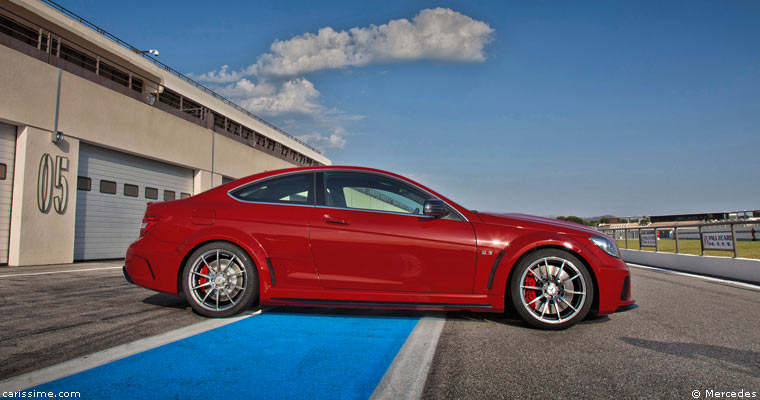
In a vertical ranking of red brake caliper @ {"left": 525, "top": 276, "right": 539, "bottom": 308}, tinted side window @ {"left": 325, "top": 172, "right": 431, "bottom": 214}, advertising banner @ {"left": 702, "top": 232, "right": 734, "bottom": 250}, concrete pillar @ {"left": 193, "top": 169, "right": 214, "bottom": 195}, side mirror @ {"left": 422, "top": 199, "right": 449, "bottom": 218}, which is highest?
concrete pillar @ {"left": 193, "top": 169, "right": 214, "bottom": 195}

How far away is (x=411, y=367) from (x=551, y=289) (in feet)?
5.52

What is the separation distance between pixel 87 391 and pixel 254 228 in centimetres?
189

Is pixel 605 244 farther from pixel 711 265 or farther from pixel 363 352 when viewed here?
pixel 711 265

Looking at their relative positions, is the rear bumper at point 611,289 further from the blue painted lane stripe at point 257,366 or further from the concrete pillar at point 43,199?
the concrete pillar at point 43,199

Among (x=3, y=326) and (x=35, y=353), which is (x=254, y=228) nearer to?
(x=35, y=353)

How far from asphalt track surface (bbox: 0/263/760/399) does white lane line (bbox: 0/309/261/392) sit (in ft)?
0.25

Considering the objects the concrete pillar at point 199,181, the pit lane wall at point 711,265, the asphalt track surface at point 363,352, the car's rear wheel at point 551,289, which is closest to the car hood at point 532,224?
the car's rear wheel at point 551,289

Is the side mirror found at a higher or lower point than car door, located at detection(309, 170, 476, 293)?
higher

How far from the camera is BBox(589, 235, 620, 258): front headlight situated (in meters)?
3.72

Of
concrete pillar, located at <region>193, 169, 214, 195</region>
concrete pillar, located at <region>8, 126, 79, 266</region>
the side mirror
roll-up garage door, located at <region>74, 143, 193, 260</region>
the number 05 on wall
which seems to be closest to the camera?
the side mirror

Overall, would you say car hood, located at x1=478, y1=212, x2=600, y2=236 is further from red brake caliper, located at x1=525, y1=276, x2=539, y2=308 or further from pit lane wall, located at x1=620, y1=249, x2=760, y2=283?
pit lane wall, located at x1=620, y1=249, x2=760, y2=283

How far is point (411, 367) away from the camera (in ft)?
8.04

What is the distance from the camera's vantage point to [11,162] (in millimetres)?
10594

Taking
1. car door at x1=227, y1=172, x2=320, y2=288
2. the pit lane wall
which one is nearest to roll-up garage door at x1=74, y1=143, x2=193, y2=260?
car door at x1=227, y1=172, x2=320, y2=288
